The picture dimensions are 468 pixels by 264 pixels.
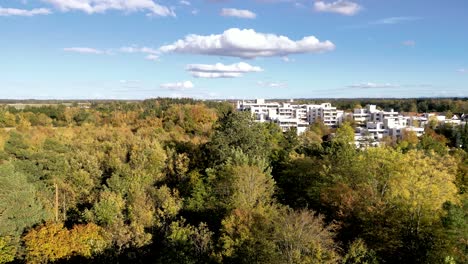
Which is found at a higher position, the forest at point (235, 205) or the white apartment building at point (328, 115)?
the white apartment building at point (328, 115)

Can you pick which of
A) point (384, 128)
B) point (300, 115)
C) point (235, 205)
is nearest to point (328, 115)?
point (300, 115)

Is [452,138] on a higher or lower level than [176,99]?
lower

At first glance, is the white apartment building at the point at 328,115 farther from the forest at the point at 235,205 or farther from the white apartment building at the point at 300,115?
the forest at the point at 235,205

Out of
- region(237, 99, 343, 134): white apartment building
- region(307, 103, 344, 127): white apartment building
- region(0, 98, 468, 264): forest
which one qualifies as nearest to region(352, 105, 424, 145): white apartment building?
region(307, 103, 344, 127): white apartment building

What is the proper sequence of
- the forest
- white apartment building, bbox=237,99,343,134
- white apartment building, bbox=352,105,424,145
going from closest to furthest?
1. the forest
2. white apartment building, bbox=352,105,424,145
3. white apartment building, bbox=237,99,343,134

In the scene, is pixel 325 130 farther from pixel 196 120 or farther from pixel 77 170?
pixel 77 170

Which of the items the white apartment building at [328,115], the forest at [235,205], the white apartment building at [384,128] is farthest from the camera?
the white apartment building at [328,115]

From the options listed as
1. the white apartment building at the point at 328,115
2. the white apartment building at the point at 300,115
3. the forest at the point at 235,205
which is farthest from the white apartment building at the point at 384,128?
the forest at the point at 235,205

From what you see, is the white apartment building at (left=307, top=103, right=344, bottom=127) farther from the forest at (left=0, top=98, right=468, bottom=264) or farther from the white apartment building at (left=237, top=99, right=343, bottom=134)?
the forest at (left=0, top=98, right=468, bottom=264)

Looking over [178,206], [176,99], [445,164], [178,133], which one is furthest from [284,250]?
[176,99]
